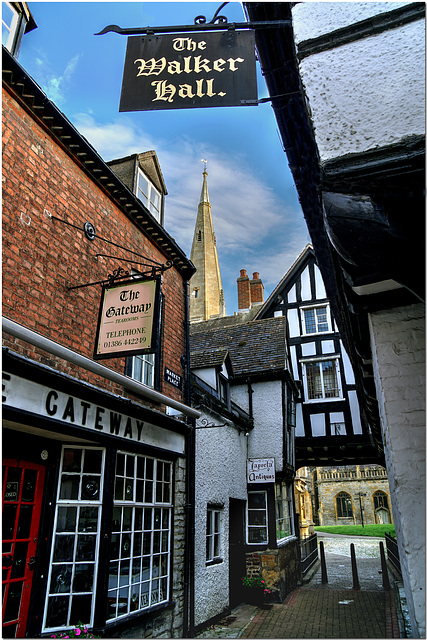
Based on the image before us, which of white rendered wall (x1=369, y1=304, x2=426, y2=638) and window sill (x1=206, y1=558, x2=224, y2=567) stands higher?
white rendered wall (x1=369, y1=304, x2=426, y2=638)

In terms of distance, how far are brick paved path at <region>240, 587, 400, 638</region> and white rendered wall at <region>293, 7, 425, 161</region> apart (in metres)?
8.22

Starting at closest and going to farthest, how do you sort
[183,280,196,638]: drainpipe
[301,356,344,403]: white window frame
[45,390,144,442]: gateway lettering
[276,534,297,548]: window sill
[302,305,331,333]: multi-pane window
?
[45,390,144,442]: gateway lettering
[183,280,196,638]: drainpipe
[276,534,297,548]: window sill
[301,356,344,403]: white window frame
[302,305,331,333]: multi-pane window

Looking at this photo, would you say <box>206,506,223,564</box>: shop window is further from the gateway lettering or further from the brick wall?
the brick wall

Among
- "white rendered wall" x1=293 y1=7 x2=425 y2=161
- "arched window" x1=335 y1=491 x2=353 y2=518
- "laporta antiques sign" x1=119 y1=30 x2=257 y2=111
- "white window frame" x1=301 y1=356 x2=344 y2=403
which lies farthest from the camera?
"arched window" x1=335 y1=491 x2=353 y2=518

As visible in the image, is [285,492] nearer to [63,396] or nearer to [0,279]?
[63,396]

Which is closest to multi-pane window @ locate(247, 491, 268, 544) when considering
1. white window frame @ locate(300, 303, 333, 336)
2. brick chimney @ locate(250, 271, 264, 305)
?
white window frame @ locate(300, 303, 333, 336)

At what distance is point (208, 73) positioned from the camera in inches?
134

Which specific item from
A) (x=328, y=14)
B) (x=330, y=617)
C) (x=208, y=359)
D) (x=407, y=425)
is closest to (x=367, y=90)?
(x=328, y=14)

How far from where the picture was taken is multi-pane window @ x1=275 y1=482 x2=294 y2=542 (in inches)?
474

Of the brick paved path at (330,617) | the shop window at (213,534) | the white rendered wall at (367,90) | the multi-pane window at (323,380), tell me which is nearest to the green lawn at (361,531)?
the multi-pane window at (323,380)

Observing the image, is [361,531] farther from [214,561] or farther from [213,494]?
[213,494]

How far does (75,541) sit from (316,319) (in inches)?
501

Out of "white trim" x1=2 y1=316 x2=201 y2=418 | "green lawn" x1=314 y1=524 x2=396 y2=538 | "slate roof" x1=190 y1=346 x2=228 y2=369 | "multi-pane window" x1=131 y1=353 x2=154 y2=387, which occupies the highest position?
"slate roof" x1=190 y1=346 x2=228 y2=369

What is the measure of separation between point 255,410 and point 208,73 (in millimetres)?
10320
